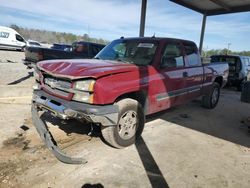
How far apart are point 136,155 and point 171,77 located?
1.85m

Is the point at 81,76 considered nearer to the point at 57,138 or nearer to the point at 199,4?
the point at 57,138

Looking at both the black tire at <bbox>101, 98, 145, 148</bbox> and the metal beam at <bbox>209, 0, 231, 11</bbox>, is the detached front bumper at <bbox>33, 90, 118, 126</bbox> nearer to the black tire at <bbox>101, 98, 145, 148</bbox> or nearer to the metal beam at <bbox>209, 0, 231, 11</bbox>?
the black tire at <bbox>101, 98, 145, 148</bbox>

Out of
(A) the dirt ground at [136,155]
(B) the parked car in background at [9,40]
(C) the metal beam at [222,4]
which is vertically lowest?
(A) the dirt ground at [136,155]

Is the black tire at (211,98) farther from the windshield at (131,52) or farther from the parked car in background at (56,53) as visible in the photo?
the parked car in background at (56,53)

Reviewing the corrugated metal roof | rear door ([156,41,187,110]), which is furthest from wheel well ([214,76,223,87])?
the corrugated metal roof

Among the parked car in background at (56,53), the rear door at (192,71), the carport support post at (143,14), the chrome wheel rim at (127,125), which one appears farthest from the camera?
the carport support post at (143,14)

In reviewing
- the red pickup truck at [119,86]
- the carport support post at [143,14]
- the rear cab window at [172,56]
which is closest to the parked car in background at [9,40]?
the carport support post at [143,14]

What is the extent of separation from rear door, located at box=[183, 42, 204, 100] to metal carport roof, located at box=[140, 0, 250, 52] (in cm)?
668

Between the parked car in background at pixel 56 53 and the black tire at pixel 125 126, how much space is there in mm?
5596

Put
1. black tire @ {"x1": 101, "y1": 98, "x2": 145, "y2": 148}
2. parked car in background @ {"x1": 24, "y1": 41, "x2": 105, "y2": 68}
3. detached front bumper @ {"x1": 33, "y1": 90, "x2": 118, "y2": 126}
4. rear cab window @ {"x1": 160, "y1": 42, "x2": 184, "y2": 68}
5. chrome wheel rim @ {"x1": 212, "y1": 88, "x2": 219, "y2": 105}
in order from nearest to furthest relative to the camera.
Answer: detached front bumper @ {"x1": 33, "y1": 90, "x2": 118, "y2": 126}
black tire @ {"x1": 101, "y1": 98, "x2": 145, "y2": 148}
rear cab window @ {"x1": 160, "y1": 42, "x2": 184, "y2": 68}
chrome wheel rim @ {"x1": 212, "y1": 88, "x2": 219, "y2": 105}
parked car in background @ {"x1": 24, "y1": 41, "x2": 105, "y2": 68}

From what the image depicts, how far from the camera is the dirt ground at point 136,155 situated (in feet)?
10.5

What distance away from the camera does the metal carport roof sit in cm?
1244

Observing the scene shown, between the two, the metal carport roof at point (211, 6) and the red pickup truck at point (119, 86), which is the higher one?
the metal carport roof at point (211, 6)

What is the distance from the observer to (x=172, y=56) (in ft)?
16.8
